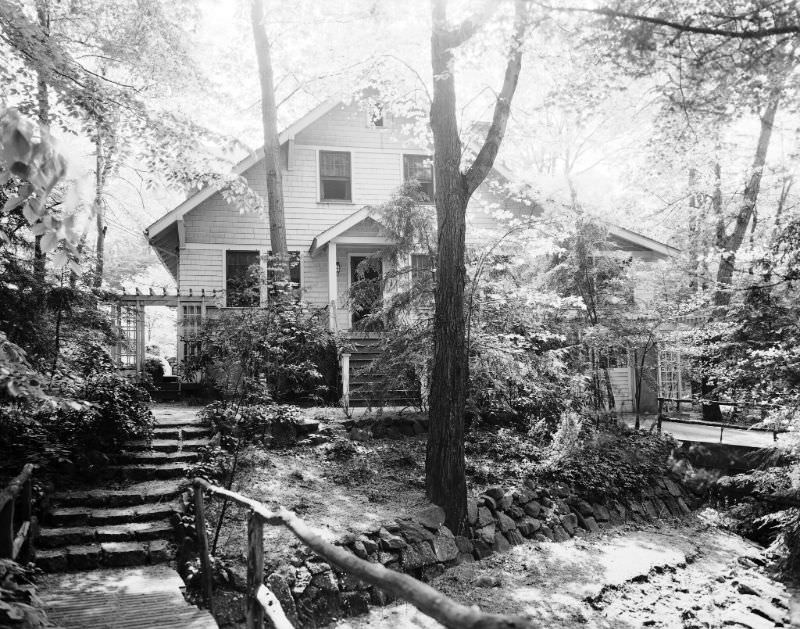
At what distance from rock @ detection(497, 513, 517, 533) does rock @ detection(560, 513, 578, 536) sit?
898 millimetres

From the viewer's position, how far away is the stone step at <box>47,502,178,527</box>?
638 centimetres

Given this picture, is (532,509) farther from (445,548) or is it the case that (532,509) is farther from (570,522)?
(445,548)

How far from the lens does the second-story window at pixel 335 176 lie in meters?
16.5

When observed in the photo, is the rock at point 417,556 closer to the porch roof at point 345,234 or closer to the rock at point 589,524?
the rock at point 589,524

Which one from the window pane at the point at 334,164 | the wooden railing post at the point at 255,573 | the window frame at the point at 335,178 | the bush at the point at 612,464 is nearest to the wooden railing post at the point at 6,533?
the wooden railing post at the point at 255,573

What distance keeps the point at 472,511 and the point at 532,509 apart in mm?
1221

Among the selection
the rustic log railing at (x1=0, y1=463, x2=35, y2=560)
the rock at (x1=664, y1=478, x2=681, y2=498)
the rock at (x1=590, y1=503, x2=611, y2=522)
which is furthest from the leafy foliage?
the rock at (x1=664, y1=478, x2=681, y2=498)

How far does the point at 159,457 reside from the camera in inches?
315

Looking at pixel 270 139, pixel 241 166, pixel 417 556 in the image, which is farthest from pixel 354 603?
pixel 241 166

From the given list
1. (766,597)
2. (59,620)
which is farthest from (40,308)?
(766,597)

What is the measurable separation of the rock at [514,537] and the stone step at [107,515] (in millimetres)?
4331

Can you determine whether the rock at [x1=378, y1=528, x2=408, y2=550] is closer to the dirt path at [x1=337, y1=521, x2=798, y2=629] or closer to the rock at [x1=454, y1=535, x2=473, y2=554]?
the dirt path at [x1=337, y1=521, x2=798, y2=629]

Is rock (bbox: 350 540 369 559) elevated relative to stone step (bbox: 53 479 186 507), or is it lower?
lower

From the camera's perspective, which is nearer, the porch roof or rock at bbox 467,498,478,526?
rock at bbox 467,498,478,526
